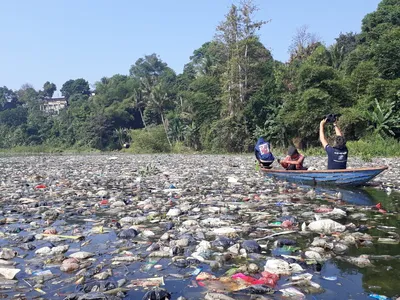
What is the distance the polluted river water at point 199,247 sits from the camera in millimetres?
3117

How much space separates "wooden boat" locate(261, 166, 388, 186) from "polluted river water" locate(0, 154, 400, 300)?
739 millimetres

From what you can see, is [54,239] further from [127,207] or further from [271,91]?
[271,91]

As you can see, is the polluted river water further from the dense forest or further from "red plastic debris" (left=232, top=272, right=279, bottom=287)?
the dense forest

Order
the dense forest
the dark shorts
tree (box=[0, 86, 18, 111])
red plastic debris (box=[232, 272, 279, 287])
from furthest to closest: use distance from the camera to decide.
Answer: tree (box=[0, 86, 18, 111]) < the dense forest < the dark shorts < red plastic debris (box=[232, 272, 279, 287])

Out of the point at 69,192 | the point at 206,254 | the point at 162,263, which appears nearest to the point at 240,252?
the point at 206,254

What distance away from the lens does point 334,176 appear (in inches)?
348

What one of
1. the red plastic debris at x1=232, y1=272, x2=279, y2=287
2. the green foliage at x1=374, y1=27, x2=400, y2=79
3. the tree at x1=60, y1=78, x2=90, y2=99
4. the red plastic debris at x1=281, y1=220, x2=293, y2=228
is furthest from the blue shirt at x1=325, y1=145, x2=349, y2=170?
the tree at x1=60, y1=78, x2=90, y2=99

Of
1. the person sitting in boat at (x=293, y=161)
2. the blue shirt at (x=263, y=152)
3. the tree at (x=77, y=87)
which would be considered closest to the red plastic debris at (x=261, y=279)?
the person sitting in boat at (x=293, y=161)

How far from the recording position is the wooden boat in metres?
8.30

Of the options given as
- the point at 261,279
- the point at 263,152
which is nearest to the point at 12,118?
the point at 263,152

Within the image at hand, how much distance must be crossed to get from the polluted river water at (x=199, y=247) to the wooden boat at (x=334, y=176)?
0.74m

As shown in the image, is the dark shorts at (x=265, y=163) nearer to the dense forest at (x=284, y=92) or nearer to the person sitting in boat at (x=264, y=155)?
the person sitting in boat at (x=264, y=155)

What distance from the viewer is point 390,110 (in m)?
25.5

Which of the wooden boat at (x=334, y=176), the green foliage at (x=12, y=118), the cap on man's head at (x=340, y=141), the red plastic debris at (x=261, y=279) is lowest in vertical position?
the red plastic debris at (x=261, y=279)
